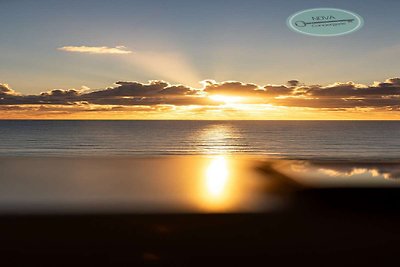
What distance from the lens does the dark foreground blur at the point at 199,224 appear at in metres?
5.62

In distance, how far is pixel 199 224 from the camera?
7215 mm

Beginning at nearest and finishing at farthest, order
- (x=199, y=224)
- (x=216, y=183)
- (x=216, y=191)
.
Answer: (x=199, y=224) < (x=216, y=191) < (x=216, y=183)

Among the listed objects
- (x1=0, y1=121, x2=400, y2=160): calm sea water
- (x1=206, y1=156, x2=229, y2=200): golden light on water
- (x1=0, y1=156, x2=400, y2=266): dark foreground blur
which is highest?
(x1=0, y1=156, x2=400, y2=266): dark foreground blur

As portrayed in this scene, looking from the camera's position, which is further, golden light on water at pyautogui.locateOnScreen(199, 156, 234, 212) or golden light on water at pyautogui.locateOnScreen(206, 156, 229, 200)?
golden light on water at pyautogui.locateOnScreen(206, 156, 229, 200)

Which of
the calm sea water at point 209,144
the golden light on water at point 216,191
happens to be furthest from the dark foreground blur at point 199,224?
the calm sea water at point 209,144

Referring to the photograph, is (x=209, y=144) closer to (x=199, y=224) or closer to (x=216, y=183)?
(x=216, y=183)

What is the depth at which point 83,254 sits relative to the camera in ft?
18.6

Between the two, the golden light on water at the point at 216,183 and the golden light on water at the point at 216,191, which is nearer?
the golden light on water at the point at 216,191

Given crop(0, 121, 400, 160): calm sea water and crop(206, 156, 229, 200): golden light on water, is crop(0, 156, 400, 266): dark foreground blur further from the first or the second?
crop(0, 121, 400, 160): calm sea water

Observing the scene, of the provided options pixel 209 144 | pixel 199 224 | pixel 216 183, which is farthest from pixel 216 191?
pixel 209 144

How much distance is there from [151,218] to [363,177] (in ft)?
29.8

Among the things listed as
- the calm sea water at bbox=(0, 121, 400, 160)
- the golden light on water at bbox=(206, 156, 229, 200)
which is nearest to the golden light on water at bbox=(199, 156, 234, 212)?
the golden light on water at bbox=(206, 156, 229, 200)

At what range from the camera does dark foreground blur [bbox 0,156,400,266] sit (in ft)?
18.4

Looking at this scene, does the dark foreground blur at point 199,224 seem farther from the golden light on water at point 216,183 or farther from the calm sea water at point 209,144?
the calm sea water at point 209,144
